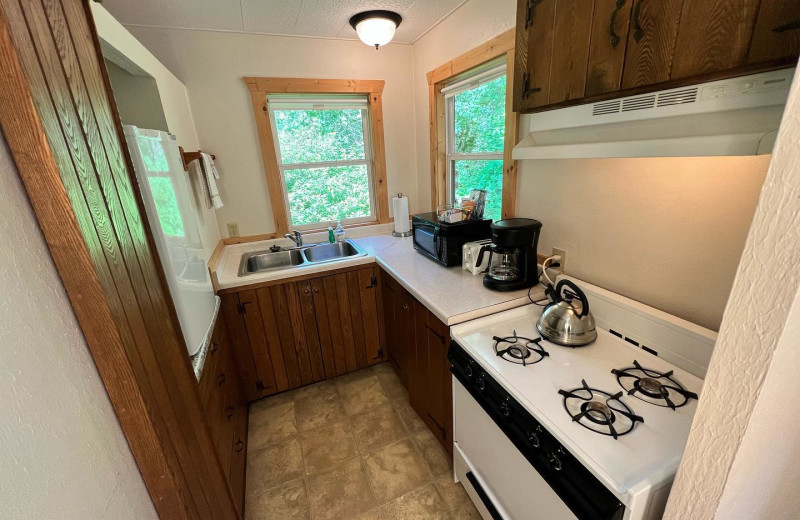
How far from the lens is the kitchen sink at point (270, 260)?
2385 millimetres

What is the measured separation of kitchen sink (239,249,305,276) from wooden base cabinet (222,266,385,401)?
35 centimetres

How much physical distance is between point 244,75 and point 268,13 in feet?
1.60

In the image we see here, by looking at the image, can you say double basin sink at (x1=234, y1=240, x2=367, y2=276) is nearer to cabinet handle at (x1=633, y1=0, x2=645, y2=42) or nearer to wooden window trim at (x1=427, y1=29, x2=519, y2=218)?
wooden window trim at (x1=427, y1=29, x2=519, y2=218)

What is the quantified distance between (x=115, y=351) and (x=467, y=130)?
A: 7.63 ft

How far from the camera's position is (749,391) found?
507 millimetres

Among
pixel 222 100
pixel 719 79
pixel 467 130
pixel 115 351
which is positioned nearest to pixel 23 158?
pixel 115 351

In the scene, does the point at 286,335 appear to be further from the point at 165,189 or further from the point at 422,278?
the point at 165,189

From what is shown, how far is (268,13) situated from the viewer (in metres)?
1.96

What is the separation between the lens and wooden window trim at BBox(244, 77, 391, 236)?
2.35 meters

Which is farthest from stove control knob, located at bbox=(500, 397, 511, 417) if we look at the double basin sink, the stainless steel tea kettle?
the double basin sink

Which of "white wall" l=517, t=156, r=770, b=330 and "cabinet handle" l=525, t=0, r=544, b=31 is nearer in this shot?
"white wall" l=517, t=156, r=770, b=330

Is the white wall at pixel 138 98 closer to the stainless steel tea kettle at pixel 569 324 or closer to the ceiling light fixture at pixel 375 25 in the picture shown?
the ceiling light fixture at pixel 375 25

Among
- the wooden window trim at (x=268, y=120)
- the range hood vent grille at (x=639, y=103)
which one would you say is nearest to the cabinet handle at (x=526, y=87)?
the range hood vent grille at (x=639, y=103)

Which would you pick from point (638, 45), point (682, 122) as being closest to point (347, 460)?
point (682, 122)
